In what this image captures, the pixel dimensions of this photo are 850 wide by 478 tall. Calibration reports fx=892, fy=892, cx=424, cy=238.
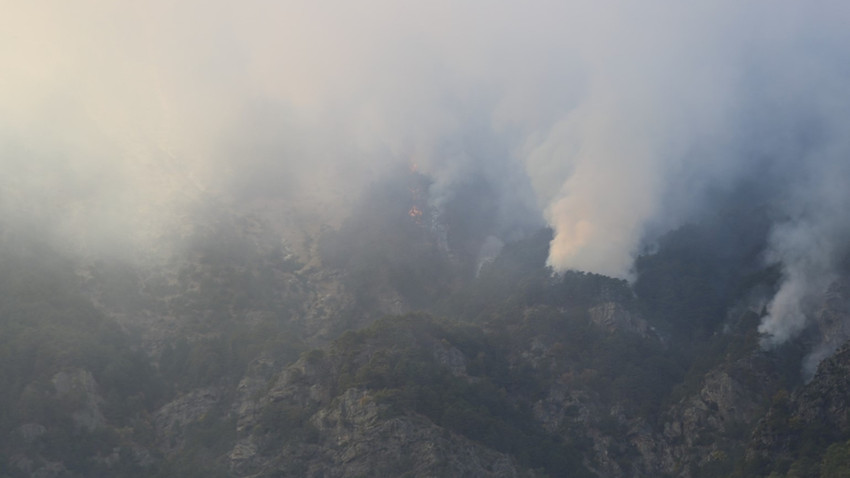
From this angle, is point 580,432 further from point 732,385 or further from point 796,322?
point 796,322

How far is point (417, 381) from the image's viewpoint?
159625 millimetres

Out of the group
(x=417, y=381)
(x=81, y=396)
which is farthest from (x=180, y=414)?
(x=417, y=381)

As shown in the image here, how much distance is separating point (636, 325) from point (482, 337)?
31.6m

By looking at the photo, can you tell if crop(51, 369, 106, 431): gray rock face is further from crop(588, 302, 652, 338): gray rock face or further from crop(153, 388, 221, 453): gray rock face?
crop(588, 302, 652, 338): gray rock face

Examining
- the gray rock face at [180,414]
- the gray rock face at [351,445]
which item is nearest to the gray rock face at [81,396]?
the gray rock face at [180,414]

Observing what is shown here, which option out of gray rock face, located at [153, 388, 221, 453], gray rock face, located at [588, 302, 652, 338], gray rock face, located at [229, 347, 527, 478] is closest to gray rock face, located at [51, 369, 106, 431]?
gray rock face, located at [153, 388, 221, 453]

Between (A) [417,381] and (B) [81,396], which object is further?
(A) [417,381]

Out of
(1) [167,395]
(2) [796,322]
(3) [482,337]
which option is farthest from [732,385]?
(1) [167,395]

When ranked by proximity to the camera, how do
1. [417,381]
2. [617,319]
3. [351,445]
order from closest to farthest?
[351,445] → [417,381] → [617,319]

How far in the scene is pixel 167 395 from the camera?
17388 cm

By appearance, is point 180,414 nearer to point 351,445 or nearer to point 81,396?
point 81,396

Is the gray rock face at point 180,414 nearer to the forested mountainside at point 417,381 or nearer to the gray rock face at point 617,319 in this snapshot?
the forested mountainside at point 417,381

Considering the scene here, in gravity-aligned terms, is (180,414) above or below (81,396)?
below

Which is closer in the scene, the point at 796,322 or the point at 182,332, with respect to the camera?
the point at 796,322
